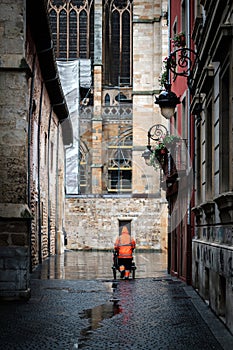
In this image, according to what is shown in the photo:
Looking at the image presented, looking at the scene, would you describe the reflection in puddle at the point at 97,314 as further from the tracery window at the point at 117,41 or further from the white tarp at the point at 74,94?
the tracery window at the point at 117,41

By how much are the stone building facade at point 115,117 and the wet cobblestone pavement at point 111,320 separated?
87.8 ft

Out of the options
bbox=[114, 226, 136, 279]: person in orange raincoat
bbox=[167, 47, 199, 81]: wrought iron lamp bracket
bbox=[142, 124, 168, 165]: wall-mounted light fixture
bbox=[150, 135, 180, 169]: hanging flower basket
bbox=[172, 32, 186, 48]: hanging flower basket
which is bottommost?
bbox=[114, 226, 136, 279]: person in orange raincoat

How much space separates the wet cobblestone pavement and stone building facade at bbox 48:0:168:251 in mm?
26746

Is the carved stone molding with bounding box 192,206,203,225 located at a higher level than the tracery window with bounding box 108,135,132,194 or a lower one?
lower

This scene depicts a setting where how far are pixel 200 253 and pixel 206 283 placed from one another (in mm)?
867

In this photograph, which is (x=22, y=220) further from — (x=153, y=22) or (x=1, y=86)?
(x=153, y=22)

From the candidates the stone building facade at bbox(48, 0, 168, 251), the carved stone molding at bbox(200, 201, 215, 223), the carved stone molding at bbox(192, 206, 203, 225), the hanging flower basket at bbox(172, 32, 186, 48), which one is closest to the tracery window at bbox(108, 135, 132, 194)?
the stone building facade at bbox(48, 0, 168, 251)

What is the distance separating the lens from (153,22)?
49.9 m

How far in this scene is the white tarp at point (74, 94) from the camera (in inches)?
1928

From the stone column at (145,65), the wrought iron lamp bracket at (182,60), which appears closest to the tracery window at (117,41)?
the stone column at (145,65)

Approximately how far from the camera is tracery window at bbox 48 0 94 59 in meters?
56.3

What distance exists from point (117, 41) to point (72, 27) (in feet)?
11.0

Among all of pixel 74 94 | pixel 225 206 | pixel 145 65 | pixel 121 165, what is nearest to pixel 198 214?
pixel 225 206

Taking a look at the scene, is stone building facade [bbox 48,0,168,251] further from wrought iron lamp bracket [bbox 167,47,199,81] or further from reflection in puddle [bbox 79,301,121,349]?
reflection in puddle [bbox 79,301,121,349]
